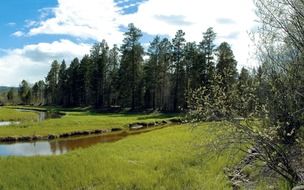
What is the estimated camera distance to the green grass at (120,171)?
649 inches

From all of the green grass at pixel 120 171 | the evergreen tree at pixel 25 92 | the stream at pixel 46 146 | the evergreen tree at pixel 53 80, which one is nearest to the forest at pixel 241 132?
the green grass at pixel 120 171

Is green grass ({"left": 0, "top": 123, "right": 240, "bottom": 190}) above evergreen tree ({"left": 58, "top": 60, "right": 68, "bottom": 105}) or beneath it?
beneath

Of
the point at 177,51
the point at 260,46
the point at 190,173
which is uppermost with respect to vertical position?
the point at 177,51

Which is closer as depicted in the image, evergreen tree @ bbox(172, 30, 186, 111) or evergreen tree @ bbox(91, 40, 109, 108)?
evergreen tree @ bbox(172, 30, 186, 111)

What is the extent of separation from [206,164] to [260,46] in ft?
28.2

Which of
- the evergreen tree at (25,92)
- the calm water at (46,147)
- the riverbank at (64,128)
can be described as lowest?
the calm water at (46,147)

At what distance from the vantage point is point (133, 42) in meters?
85.9

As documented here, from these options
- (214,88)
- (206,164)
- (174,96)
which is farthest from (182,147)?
(174,96)

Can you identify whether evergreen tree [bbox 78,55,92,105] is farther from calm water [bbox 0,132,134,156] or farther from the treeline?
calm water [bbox 0,132,134,156]

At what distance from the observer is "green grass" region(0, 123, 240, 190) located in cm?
1648

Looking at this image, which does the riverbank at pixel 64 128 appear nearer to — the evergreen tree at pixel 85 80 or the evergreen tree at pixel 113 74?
the evergreen tree at pixel 113 74

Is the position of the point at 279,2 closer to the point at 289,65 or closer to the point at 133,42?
the point at 289,65

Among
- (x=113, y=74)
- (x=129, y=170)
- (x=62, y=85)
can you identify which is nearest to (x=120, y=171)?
(x=129, y=170)

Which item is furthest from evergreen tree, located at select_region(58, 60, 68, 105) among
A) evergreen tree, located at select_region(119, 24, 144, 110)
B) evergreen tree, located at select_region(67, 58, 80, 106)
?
evergreen tree, located at select_region(119, 24, 144, 110)
